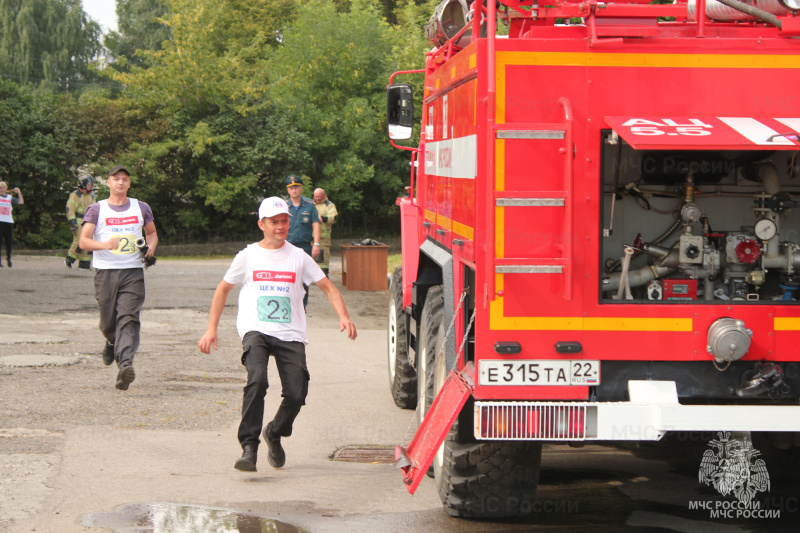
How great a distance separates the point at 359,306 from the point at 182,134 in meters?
14.9

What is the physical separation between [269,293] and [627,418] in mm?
2636

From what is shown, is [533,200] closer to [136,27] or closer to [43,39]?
[43,39]

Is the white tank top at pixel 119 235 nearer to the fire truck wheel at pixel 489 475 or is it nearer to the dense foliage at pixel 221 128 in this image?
the fire truck wheel at pixel 489 475

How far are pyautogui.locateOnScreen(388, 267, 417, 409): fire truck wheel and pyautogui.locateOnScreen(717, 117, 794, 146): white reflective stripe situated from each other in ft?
13.8

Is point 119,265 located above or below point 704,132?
below

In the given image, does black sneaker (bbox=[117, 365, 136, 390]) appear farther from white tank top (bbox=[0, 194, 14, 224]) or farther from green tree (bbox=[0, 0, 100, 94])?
green tree (bbox=[0, 0, 100, 94])

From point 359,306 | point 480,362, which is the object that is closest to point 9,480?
point 480,362

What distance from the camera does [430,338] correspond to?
5926mm

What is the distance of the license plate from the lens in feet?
15.3

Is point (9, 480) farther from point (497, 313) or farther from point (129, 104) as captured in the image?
point (129, 104)

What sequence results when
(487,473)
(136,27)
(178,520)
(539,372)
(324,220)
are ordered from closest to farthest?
(539,372), (487,473), (178,520), (324,220), (136,27)

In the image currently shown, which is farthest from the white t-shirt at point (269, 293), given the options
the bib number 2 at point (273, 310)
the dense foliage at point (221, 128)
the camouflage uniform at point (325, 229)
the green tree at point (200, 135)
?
the green tree at point (200, 135)

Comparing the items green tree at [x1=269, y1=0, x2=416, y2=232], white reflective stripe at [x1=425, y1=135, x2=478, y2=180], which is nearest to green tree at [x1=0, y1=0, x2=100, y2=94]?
green tree at [x1=269, y1=0, x2=416, y2=232]

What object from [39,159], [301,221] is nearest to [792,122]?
[301,221]
